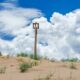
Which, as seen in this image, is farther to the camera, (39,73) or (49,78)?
(39,73)

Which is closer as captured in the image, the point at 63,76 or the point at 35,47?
the point at 63,76

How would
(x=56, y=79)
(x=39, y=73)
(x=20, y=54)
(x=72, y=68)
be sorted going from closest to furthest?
(x=56, y=79)
(x=39, y=73)
(x=72, y=68)
(x=20, y=54)

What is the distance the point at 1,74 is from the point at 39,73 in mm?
1436

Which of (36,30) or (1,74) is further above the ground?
(36,30)

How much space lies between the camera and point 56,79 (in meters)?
12.1

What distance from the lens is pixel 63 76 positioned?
12.5m

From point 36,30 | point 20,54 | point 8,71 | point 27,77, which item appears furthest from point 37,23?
point 27,77

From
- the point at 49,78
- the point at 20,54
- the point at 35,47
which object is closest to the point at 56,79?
the point at 49,78

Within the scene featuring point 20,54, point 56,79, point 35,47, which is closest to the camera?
point 56,79

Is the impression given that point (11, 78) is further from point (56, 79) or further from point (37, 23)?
point (37, 23)

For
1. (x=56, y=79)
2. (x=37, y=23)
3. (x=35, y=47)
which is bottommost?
(x=56, y=79)

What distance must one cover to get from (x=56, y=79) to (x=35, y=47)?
1378 cm

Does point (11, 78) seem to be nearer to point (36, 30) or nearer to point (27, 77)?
point (27, 77)

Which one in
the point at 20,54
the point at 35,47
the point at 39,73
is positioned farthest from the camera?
the point at 35,47
